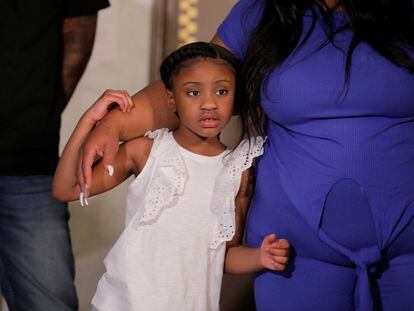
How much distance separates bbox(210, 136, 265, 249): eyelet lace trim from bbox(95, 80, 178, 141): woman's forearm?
17 centimetres

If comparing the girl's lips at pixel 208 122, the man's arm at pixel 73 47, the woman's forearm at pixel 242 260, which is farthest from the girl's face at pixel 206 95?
the man's arm at pixel 73 47

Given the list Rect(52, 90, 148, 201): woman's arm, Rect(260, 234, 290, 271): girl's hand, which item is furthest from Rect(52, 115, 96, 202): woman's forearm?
Rect(260, 234, 290, 271): girl's hand

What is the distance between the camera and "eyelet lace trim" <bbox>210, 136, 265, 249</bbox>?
1.30 m

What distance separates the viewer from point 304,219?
3.98 ft

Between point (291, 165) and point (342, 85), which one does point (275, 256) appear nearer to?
point (291, 165)

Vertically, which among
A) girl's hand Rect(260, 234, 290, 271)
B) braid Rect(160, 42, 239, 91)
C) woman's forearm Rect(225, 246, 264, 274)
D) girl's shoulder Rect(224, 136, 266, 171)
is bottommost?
woman's forearm Rect(225, 246, 264, 274)

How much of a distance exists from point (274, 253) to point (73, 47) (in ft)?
2.85

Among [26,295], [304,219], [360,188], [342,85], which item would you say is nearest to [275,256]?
[304,219]

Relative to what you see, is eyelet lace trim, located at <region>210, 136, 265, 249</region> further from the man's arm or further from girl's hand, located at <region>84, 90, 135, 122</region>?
the man's arm

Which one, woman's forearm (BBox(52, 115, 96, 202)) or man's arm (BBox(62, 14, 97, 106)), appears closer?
woman's forearm (BBox(52, 115, 96, 202))

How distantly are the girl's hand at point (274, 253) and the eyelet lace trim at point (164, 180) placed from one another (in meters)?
0.20

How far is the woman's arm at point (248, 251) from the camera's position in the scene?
1202 millimetres

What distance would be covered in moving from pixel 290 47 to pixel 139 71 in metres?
1.34

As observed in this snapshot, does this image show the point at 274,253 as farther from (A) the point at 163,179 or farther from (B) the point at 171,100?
(B) the point at 171,100
